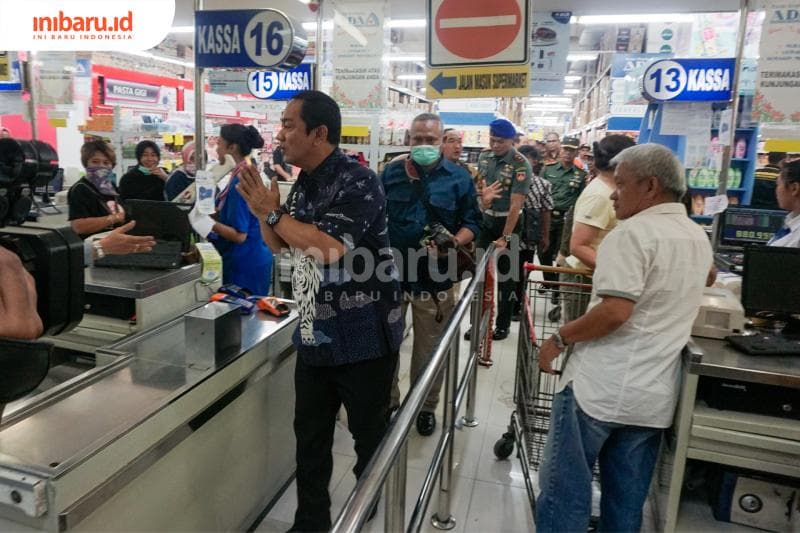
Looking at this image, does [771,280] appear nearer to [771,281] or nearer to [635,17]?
[771,281]

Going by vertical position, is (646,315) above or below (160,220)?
below

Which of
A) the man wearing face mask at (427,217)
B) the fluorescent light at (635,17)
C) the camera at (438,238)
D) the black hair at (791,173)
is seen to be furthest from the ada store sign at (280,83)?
the black hair at (791,173)

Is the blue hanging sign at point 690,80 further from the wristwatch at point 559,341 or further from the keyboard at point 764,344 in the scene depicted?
the wristwatch at point 559,341

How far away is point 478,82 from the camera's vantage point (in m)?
3.56

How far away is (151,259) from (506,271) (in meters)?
3.51

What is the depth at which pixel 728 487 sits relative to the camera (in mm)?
2139

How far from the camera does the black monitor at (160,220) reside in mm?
2531

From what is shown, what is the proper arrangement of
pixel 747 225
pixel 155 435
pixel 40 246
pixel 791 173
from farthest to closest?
pixel 747 225, pixel 791 173, pixel 155 435, pixel 40 246

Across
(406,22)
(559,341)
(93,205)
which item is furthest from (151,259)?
(406,22)

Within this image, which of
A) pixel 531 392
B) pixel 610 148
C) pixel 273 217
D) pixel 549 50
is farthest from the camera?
pixel 549 50

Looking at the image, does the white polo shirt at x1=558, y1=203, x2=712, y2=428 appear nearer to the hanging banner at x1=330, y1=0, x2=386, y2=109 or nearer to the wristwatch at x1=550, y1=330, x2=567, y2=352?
the wristwatch at x1=550, y1=330, x2=567, y2=352

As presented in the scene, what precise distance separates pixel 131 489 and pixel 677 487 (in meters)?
1.88

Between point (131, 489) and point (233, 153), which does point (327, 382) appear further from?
point (233, 153)

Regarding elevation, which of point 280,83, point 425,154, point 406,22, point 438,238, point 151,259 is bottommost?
point 151,259
